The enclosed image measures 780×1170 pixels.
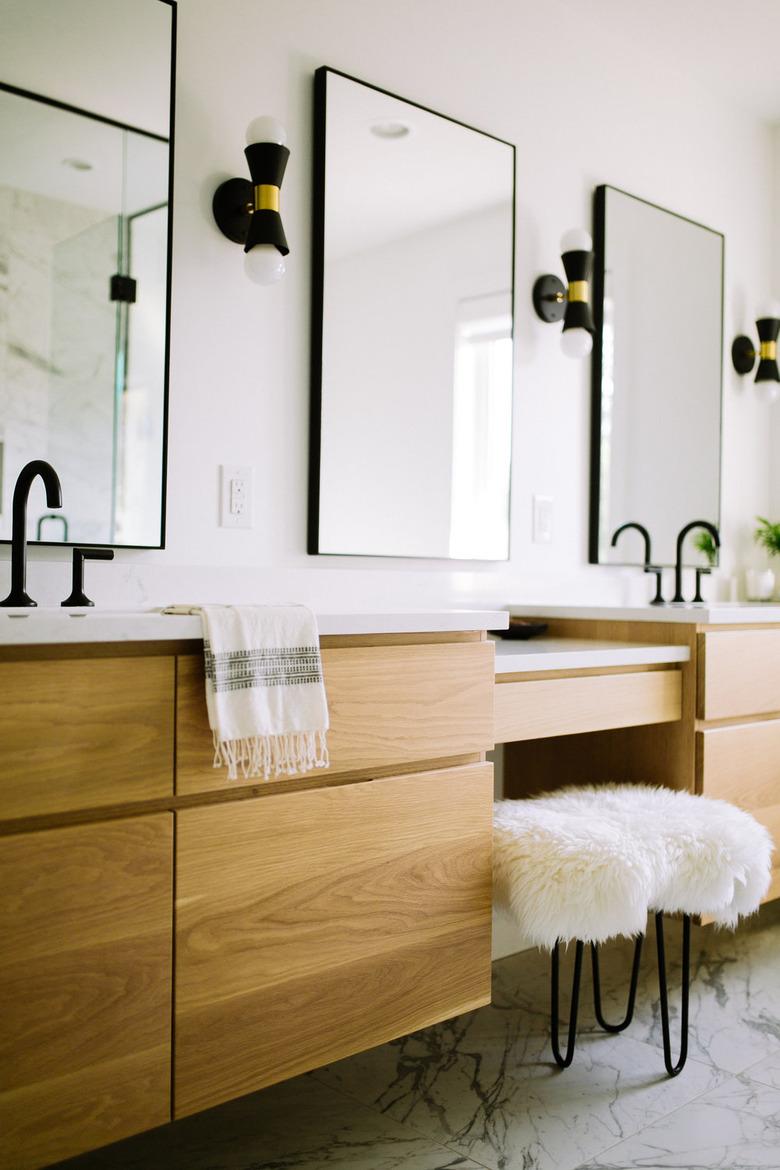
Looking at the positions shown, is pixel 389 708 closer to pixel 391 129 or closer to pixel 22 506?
pixel 22 506

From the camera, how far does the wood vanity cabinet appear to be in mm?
1195

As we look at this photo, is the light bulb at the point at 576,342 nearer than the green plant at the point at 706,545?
Yes

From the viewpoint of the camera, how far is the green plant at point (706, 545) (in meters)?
3.10

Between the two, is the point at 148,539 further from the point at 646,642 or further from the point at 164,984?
the point at 646,642

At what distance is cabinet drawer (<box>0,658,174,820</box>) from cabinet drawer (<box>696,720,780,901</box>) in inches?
53.3

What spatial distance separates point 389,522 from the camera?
2277mm

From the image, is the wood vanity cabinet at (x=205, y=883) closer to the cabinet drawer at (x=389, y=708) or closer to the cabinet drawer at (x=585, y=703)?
the cabinet drawer at (x=389, y=708)

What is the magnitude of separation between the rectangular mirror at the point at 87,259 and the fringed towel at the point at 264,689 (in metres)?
0.51

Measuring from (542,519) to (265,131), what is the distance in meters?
1.22

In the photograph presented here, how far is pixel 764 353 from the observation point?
3283 millimetres

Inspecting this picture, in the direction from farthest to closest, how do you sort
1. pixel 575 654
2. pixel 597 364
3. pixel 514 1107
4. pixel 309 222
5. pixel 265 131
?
pixel 597 364 < pixel 309 222 < pixel 575 654 < pixel 265 131 < pixel 514 1107

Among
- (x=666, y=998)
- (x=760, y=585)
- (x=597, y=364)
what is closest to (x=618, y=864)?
(x=666, y=998)

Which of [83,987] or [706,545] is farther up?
[706,545]

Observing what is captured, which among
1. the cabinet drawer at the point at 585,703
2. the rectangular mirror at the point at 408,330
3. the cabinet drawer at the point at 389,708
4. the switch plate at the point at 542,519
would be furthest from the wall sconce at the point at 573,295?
the cabinet drawer at the point at 389,708
